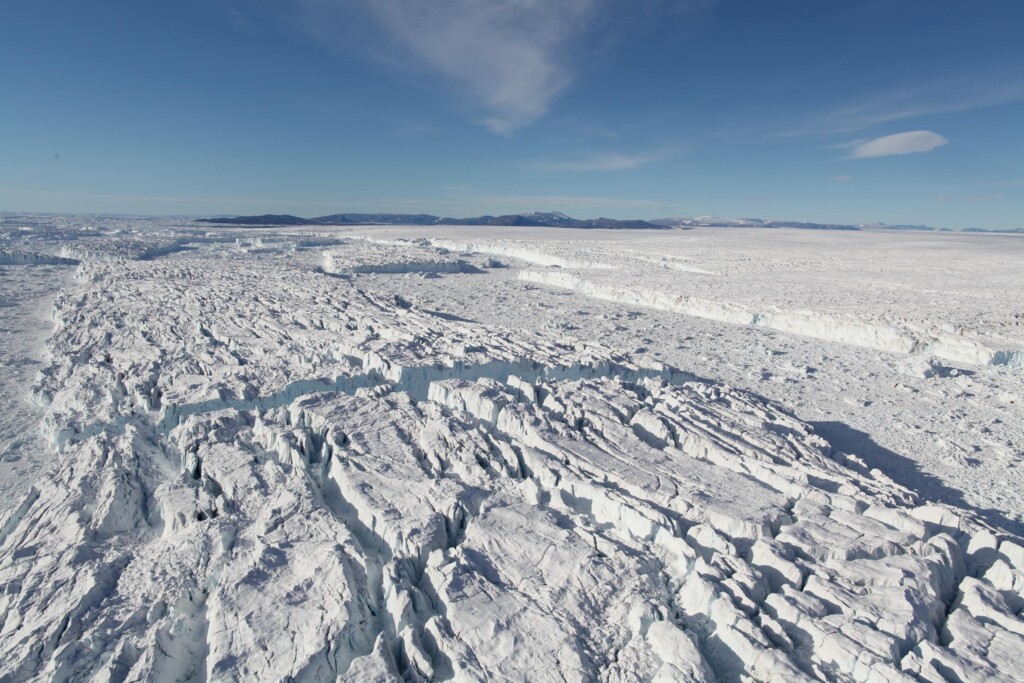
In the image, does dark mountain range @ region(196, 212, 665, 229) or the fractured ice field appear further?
dark mountain range @ region(196, 212, 665, 229)

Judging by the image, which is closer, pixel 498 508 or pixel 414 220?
pixel 498 508

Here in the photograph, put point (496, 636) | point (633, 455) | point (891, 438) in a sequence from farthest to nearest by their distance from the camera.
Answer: point (891, 438)
point (633, 455)
point (496, 636)

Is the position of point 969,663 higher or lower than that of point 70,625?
higher

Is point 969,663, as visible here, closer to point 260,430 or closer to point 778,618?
point 778,618

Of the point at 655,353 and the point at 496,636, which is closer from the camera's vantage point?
the point at 496,636

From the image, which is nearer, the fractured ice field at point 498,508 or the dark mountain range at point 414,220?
the fractured ice field at point 498,508

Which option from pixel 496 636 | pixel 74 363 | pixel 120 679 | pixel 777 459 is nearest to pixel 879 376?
pixel 777 459

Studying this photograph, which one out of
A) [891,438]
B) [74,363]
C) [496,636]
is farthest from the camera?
[74,363]
